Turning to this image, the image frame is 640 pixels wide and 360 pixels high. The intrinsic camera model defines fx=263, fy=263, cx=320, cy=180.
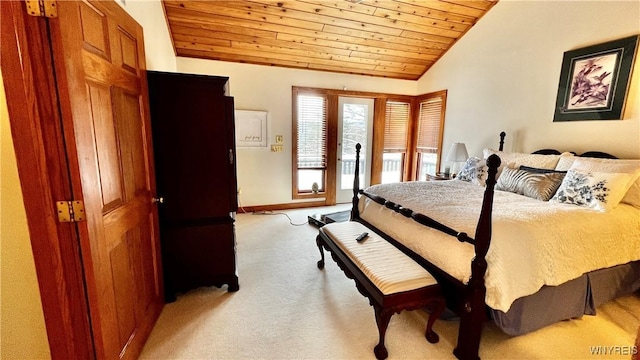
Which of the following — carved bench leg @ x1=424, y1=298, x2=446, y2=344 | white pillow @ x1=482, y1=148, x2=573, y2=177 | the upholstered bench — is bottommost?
carved bench leg @ x1=424, y1=298, x2=446, y2=344

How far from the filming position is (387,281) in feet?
5.14

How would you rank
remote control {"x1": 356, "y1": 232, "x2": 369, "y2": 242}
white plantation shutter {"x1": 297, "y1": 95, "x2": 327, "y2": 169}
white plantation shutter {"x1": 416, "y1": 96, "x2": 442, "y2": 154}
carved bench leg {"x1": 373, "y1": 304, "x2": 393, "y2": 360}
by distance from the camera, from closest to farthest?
carved bench leg {"x1": 373, "y1": 304, "x2": 393, "y2": 360}, remote control {"x1": 356, "y1": 232, "x2": 369, "y2": 242}, white plantation shutter {"x1": 297, "y1": 95, "x2": 327, "y2": 169}, white plantation shutter {"x1": 416, "y1": 96, "x2": 442, "y2": 154}

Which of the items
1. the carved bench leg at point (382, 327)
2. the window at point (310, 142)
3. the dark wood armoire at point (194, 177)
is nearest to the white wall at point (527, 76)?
the window at point (310, 142)

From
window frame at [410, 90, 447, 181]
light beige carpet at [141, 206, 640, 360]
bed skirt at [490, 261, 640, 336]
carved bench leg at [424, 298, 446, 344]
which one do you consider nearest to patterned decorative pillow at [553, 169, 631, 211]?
bed skirt at [490, 261, 640, 336]

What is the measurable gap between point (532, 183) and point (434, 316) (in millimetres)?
1664

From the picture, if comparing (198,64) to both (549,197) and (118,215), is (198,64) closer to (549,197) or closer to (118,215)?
(118,215)

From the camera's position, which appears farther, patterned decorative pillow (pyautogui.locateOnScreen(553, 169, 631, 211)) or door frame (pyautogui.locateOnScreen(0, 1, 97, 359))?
patterned decorative pillow (pyautogui.locateOnScreen(553, 169, 631, 211))

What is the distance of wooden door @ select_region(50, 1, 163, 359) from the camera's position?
3.44 ft

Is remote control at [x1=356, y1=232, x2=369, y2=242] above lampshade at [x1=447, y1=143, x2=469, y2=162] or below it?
below

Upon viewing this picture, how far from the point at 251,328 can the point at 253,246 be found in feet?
4.44

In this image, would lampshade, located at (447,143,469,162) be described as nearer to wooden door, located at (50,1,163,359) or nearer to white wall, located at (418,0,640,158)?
white wall, located at (418,0,640,158)

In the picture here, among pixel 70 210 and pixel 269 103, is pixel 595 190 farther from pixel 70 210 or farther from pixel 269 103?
pixel 269 103

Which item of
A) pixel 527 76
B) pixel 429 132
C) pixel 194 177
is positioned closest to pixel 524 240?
pixel 194 177

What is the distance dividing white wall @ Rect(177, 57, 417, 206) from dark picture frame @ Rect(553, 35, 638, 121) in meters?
2.65
